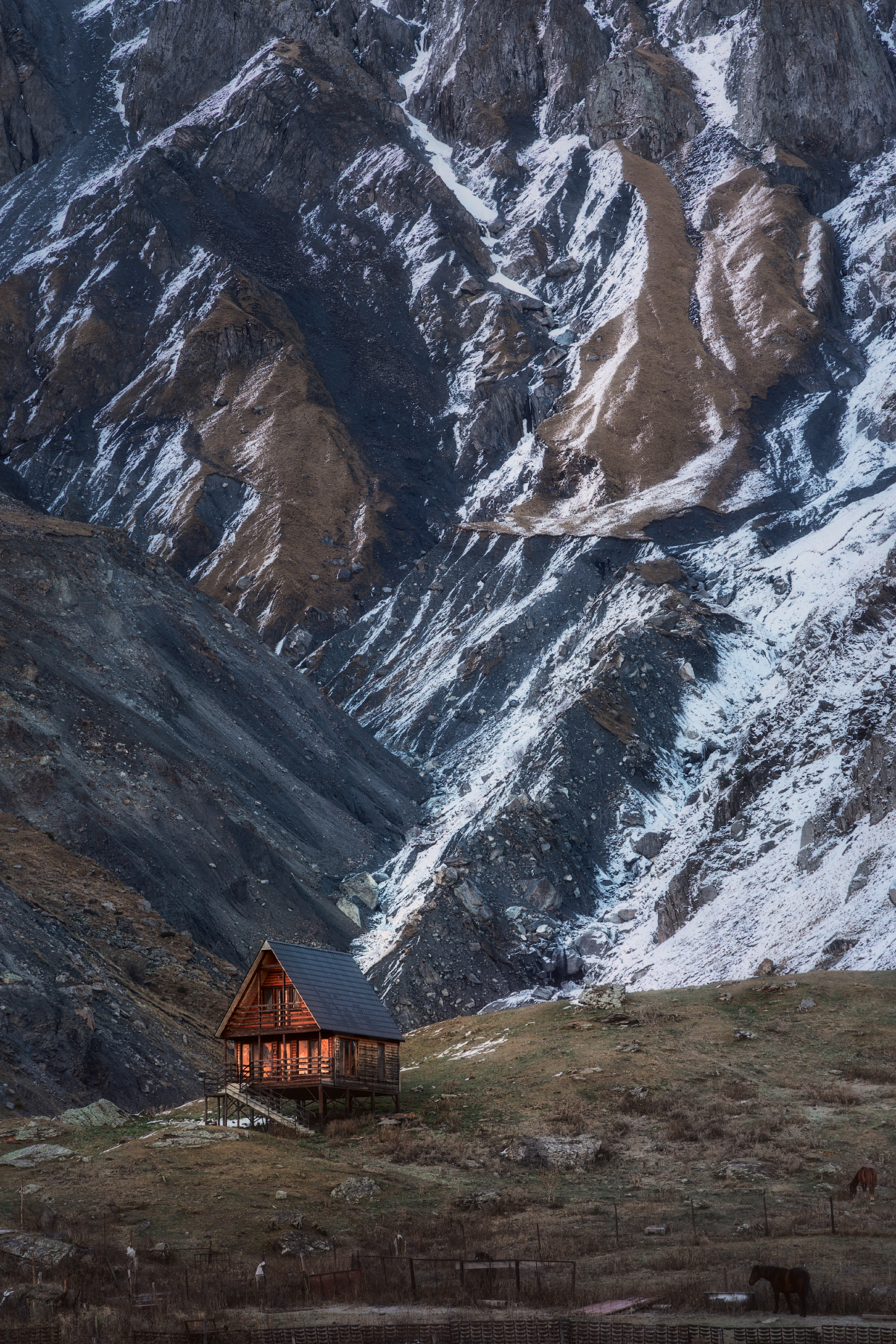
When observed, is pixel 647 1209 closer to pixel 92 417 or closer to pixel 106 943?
pixel 106 943

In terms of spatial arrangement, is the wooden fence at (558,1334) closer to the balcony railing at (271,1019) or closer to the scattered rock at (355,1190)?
the scattered rock at (355,1190)

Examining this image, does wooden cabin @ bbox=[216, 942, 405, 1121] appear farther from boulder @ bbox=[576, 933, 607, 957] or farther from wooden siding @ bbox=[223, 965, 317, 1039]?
boulder @ bbox=[576, 933, 607, 957]

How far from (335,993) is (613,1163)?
1107 centimetres

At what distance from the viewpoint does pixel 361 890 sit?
77.9 meters

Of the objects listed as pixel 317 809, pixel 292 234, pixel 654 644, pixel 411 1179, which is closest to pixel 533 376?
pixel 292 234

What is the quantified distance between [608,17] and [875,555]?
449ft

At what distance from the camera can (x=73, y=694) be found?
70.9m

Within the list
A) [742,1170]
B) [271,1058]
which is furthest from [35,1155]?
[742,1170]

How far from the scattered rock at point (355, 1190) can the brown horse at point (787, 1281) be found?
11205 millimetres

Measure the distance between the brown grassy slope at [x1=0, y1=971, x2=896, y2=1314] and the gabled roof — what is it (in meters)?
2.50

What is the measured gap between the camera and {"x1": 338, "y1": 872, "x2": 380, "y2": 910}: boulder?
7700 cm

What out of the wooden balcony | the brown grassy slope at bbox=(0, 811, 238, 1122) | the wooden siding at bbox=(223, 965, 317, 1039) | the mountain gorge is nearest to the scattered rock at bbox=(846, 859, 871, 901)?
the mountain gorge

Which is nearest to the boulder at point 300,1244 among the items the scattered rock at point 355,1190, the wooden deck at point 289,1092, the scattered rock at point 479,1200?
the scattered rock at point 355,1190

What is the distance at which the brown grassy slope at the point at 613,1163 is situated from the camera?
23750mm
